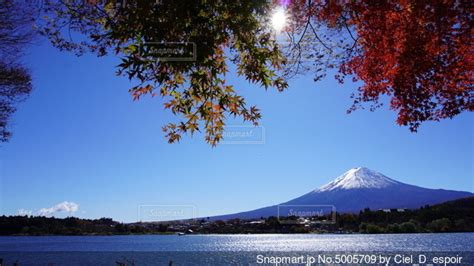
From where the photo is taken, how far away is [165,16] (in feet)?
25.1

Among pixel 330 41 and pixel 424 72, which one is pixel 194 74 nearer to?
pixel 330 41

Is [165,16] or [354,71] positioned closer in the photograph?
[165,16]

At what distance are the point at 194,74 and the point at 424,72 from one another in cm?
606

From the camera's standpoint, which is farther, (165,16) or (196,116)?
(196,116)

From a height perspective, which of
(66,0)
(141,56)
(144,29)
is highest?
(66,0)

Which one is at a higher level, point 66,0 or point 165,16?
point 66,0

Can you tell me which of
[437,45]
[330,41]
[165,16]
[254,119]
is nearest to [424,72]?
[437,45]

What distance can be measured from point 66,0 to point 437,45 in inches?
328

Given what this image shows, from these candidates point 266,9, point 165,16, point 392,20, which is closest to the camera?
point 165,16

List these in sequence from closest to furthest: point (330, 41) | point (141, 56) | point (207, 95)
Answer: point (141, 56), point (207, 95), point (330, 41)

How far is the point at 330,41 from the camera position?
12.0 m

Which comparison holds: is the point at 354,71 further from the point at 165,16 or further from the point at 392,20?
the point at 165,16

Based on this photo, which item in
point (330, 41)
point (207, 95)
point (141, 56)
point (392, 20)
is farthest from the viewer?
point (330, 41)

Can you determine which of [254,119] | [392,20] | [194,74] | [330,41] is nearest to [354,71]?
[330,41]
